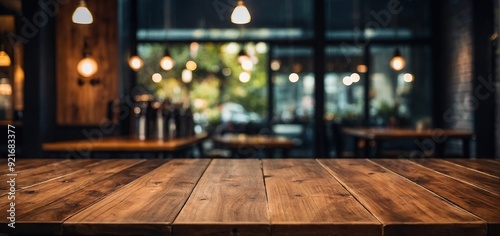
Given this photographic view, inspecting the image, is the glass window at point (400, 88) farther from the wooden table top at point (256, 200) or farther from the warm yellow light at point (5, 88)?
the wooden table top at point (256, 200)

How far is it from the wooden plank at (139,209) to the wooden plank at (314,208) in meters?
0.24

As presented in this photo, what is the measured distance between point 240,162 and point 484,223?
129cm

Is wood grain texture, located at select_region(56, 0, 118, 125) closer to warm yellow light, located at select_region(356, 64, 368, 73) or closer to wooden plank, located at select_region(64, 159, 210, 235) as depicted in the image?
warm yellow light, located at select_region(356, 64, 368, 73)

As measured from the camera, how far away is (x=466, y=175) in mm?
1709

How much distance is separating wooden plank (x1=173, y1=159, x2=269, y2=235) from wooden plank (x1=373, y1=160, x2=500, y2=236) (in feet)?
1.59

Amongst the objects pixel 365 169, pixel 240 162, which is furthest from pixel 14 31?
pixel 365 169

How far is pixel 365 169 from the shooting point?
189 cm

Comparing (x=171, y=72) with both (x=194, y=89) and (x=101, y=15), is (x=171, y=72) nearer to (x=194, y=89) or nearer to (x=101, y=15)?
(x=194, y=89)

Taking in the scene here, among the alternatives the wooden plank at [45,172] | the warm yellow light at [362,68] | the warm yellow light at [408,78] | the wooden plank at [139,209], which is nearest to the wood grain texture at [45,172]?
the wooden plank at [45,172]

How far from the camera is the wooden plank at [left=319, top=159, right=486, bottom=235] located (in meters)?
0.99

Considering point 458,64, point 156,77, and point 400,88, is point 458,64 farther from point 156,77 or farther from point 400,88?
point 156,77

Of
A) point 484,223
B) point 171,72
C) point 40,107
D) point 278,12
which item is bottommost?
point 484,223

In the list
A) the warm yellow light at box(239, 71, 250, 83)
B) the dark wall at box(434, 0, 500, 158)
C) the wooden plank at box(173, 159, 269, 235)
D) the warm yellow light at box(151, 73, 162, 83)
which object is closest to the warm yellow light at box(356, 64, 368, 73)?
the dark wall at box(434, 0, 500, 158)

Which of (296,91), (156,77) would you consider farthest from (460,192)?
(156,77)
